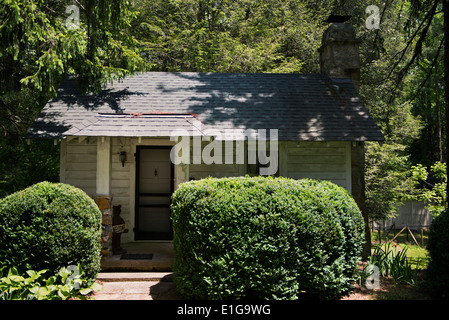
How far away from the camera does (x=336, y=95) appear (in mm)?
9008

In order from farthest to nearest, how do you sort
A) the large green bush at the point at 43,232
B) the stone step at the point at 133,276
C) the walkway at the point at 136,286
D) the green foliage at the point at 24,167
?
1. the green foliage at the point at 24,167
2. the stone step at the point at 133,276
3. the walkway at the point at 136,286
4. the large green bush at the point at 43,232

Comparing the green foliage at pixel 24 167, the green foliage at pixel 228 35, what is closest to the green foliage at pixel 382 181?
the green foliage at pixel 228 35

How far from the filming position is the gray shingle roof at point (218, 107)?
7.52 meters

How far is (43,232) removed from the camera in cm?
510

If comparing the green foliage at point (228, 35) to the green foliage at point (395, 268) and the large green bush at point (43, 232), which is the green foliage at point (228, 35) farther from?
the large green bush at point (43, 232)

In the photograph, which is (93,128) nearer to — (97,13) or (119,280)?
(97,13)

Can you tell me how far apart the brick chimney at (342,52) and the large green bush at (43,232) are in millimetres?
7453

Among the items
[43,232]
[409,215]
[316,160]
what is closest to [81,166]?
[43,232]

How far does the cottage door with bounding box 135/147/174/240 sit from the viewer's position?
27.7 ft

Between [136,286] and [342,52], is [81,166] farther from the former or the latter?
[342,52]

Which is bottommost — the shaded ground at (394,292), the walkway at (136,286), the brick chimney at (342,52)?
the shaded ground at (394,292)

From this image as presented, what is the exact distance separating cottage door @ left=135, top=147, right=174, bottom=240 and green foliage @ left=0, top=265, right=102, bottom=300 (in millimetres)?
3235
